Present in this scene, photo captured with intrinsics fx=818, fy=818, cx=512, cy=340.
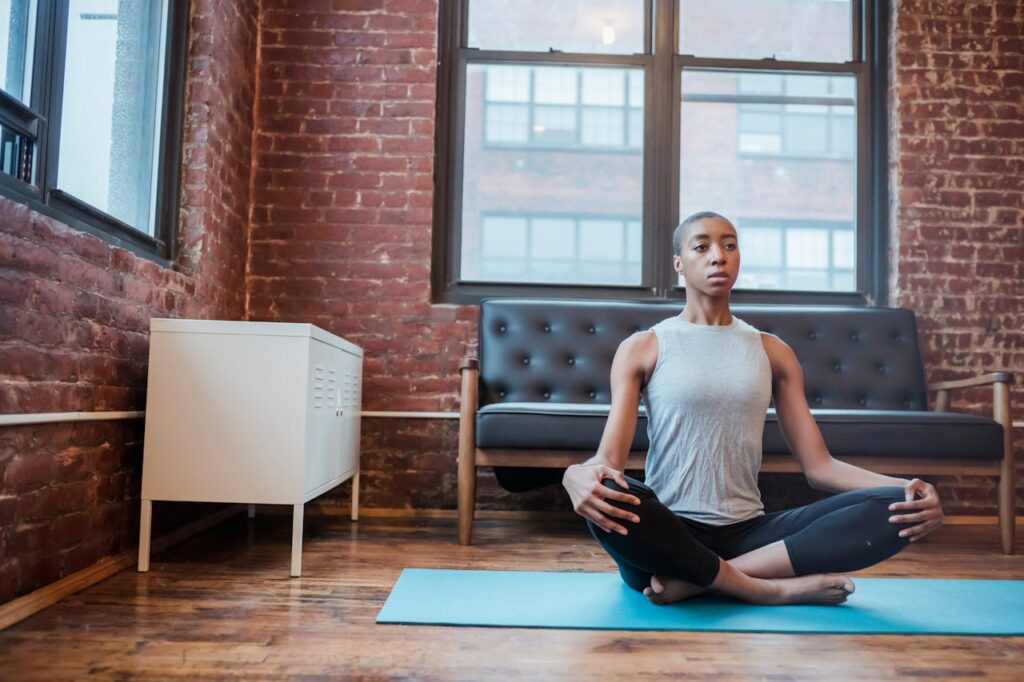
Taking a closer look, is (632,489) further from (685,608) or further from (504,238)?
(504,238)

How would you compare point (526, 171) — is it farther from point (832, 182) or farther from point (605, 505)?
point (605, 505)

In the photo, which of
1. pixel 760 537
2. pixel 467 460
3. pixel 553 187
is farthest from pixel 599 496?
pixel 553 187

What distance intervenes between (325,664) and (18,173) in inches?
56.1

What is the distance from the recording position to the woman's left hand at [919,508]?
1692 mm

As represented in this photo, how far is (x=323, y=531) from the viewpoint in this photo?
3.03 meters

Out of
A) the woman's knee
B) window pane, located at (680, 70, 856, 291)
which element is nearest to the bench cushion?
the woman's knee

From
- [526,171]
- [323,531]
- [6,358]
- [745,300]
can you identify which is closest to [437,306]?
[526,171]

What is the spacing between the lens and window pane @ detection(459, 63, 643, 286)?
3.75 meters

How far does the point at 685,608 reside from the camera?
191cm

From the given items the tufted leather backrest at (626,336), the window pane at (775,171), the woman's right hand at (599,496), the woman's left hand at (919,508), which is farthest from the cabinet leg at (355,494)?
the woman's left hand at (919,508)

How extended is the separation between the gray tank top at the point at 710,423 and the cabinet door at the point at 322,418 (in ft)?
3.26

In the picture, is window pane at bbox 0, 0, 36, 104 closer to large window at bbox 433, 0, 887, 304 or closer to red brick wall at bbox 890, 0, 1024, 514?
large window at bbox 433, 0, 887, 304

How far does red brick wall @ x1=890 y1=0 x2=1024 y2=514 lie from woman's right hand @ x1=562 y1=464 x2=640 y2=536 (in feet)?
8.10

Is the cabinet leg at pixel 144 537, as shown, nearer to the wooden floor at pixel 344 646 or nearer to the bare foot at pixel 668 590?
the wooden floor at pixel 344 646
